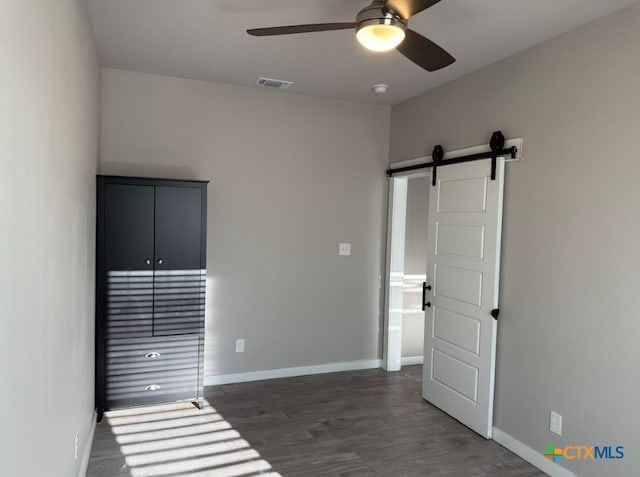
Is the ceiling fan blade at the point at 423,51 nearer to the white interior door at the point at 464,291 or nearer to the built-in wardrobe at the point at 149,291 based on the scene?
the white interior door at the point at 464,291

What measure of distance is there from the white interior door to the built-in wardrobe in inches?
76.5

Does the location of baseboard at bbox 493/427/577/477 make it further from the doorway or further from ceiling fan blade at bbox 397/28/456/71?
ceiling fan blade at bbox 397/28/456/71

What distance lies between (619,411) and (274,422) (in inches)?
89.5

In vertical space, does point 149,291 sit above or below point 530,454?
above

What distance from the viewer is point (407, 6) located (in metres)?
1.99

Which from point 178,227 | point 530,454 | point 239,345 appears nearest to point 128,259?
point 178,227

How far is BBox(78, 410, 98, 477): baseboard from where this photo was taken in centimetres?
266

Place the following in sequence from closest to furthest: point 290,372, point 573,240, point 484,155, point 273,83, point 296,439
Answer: point 573,240
point 296,439
point 484,155
point 273,83
point 290,372

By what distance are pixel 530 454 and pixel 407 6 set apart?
284 centimetres

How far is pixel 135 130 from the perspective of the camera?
396 cm

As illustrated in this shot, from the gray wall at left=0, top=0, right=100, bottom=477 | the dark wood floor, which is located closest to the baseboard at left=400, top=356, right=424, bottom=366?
the dark wood floor

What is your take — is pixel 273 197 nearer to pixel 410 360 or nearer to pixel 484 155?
pixel 484 155

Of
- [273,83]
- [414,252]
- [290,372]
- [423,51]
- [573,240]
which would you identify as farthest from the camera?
[414,252]

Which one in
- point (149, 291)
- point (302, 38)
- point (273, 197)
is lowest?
point (149, 291)
